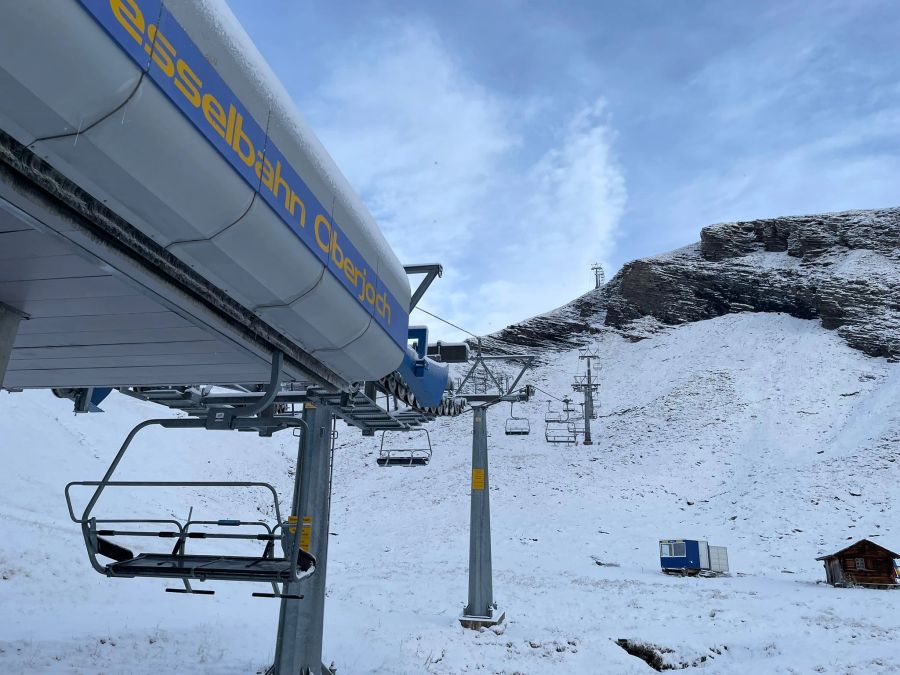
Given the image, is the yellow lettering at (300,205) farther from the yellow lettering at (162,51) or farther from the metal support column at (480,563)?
the metal support column at (480,563)

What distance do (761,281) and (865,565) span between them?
139ft

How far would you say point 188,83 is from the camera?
242 cm

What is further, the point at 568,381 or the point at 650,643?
the point at 568,381

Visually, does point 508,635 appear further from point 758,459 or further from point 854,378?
point 854,378

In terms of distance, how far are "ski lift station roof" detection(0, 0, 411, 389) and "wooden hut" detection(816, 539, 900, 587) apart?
18941 millimetres

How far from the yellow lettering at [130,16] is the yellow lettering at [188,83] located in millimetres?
203

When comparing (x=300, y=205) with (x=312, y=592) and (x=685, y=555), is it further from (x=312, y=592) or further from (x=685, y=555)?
(x=685, y=555)

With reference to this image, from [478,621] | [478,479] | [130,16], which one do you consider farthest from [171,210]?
[478,621]

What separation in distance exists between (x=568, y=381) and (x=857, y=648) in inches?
1573

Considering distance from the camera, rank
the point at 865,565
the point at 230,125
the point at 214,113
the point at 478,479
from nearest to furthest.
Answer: the point at 214,113 < the point at 230,125 < the point at 478,479 < the point at 865,565

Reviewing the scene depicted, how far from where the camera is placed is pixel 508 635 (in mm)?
12555

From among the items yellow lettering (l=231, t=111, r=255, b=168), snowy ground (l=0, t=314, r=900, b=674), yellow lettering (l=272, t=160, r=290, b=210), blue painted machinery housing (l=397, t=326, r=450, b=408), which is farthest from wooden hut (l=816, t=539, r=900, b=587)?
yellow lettering (l=231, t=111, r=255, b=168)

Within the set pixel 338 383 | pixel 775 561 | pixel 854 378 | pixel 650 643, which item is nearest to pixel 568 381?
pixel 854 378

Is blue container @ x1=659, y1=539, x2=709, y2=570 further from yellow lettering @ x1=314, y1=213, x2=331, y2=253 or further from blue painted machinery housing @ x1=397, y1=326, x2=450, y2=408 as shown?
yellow lettering @ x1=314, y1=213, x2=331, y2=253
